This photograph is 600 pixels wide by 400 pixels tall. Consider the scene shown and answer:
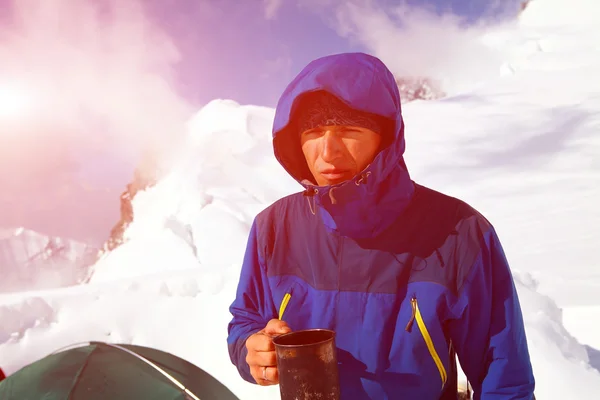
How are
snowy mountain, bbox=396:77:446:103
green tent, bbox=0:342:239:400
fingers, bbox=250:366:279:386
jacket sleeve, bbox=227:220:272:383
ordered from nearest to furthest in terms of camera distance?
fingers, bbox=250:366:279:386 → jacket sleeve, bbox=227:220:272:383 → green tent, bbox=0:342:239:400 → snowy mountain, bbox=396:77:446:103

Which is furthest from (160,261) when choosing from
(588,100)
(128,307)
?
(588,100)

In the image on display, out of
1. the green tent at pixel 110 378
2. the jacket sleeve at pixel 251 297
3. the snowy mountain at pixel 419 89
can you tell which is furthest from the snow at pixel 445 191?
the snowy mountain at pixel 419 89

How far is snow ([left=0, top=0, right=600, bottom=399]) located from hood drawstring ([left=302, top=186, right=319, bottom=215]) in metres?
3.48

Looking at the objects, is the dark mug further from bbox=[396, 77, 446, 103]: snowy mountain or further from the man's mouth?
bbox=[396, 77, 446, 103]: snowy mountain

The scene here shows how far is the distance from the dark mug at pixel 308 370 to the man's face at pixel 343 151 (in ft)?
1.63

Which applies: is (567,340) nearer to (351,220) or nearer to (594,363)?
(594,363)

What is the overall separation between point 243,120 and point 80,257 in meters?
138

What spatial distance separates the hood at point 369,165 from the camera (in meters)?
1.29

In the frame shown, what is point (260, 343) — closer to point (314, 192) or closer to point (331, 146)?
point (314, 192)

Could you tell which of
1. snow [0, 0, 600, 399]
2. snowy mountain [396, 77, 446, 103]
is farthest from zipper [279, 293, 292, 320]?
snowy mountain [396, 77, 446, 103]

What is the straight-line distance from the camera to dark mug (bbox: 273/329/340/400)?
3.43 ft

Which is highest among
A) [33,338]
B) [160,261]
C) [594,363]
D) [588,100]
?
[588,100]

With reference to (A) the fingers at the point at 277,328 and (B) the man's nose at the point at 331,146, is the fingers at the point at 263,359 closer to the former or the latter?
(A) the fingers at the point at 277,328

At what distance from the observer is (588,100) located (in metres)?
21.3
